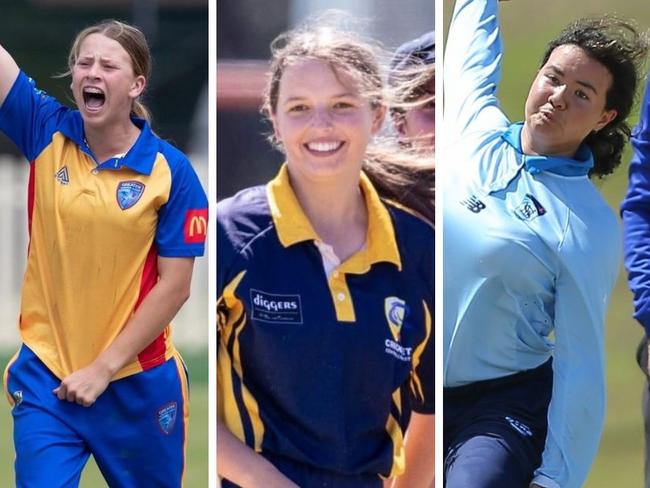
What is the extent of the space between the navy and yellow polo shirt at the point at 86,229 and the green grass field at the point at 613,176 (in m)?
1.01

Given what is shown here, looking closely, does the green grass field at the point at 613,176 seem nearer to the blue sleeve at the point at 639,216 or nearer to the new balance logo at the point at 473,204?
the blue sleeve at the point at 639,216

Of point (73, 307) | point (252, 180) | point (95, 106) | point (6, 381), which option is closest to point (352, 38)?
point (252, 180)

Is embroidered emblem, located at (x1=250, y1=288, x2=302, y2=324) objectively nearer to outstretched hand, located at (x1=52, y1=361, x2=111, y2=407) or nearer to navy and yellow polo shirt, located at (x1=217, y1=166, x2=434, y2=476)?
navy and yellow polo shirt, located at (x1=217, y1=166, x2=434, y2=476)

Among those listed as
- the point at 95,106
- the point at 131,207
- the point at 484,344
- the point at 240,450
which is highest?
the point at 95,106

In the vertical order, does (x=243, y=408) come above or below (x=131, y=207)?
below

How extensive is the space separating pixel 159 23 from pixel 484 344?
54.0 inches

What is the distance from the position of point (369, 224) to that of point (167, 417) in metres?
0.83

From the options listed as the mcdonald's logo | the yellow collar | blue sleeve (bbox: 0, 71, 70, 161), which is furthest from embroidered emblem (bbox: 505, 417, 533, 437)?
blue sleeve (bbox: 0, 71, 70, 161)

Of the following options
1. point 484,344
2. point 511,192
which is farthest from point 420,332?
point 511,192

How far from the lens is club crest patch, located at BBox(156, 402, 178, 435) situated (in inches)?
171

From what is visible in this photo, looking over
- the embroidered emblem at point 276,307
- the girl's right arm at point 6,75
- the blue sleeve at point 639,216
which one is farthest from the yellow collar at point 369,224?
the girl's right arm at point 6,75

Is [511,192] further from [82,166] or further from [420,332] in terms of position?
[82,166]

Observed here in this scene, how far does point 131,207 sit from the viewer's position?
427cm

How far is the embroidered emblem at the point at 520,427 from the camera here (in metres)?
4.39
